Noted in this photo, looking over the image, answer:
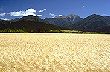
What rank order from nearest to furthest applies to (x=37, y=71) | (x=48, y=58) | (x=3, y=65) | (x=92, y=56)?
(x=37, y=71) → (x=3, y=65) → (x=48, y=58) → (x=92, y=56)

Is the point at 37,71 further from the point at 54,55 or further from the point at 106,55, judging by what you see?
the point at 106,55

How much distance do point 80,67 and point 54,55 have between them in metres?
4.30

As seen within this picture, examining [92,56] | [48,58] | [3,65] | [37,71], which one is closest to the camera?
[37,71]

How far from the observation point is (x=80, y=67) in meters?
15.9

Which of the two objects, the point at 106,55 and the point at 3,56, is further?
the point at 106,55

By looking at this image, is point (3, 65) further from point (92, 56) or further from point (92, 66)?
point (92, 56)

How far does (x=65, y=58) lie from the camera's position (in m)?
18.5

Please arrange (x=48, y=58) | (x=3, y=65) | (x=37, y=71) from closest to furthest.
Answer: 1. (x=37, y=71)
2. (x=3, y=65)
3. (x=48, y=58)

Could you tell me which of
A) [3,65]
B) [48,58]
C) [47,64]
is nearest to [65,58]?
[48,58]

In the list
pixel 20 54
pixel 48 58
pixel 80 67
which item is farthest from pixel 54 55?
pixel 80 67

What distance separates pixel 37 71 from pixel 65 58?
4123 millimetres

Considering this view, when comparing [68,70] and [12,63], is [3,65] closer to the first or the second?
[12,63]

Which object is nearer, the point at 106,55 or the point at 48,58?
the point at 48,58

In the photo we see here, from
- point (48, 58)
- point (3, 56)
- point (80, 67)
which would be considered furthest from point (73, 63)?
point (3, 56)
